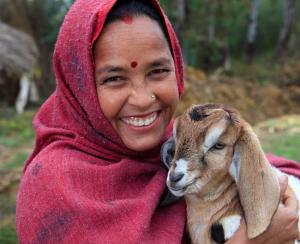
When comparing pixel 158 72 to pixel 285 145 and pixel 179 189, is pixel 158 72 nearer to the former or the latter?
pixel 179 189

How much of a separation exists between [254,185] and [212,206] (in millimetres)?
218

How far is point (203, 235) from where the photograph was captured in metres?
1.91

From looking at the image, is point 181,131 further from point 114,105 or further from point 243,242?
point 243,242

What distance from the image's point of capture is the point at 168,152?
78.6 inches

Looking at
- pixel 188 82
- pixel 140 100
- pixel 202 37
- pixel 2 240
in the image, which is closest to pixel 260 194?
pixel 140 100

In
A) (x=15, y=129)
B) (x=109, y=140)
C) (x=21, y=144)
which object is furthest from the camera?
(x=15, y=129)

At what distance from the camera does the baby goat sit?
70.9 inches

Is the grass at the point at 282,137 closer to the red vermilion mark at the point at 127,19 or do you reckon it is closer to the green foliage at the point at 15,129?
the green foliage at the point at 15,129

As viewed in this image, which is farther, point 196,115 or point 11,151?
point 11,151

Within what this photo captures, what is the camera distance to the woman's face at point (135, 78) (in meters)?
1.86

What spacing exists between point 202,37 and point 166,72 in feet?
59.2

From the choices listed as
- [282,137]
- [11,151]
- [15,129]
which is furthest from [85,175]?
[15,129]

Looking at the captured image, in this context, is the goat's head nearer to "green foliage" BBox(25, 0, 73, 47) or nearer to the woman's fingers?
the woman's fingers

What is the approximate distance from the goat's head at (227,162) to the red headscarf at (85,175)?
Result: 0.63ft
